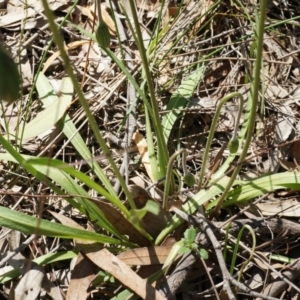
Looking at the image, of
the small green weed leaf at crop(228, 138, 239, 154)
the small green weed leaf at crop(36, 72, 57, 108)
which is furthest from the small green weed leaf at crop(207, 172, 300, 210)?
the small green weed leaf at crop(36, 72, 57, 108)

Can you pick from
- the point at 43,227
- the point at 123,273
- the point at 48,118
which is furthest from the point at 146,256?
the point at 48,118

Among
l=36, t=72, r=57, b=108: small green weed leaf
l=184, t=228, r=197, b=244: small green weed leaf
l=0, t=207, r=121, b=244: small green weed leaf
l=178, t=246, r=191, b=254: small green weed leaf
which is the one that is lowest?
l=178, t=246, r=191, b=254: small green weed leaf

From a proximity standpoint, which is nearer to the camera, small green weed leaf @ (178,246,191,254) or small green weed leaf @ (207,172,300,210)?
small green weed leaf @ (178,246,191,254)

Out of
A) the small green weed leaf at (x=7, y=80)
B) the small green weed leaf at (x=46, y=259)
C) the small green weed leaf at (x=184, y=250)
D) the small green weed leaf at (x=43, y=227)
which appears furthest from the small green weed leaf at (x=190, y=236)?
the small green weed leaf at (x=7, y=80)

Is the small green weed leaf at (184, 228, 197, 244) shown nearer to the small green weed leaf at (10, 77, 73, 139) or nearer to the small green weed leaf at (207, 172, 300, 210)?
the small green weed leaf at (207, 172, 300, 210)

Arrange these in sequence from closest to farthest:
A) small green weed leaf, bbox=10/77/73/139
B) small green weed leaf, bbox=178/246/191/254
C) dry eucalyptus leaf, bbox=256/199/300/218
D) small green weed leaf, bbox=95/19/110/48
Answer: small green weed leaf, bbox=95/19/110/48
small green weed leaf, bbox=178/246/191/254
dry eucalyptus leaf, bbox=256/199/300/218
small green weed leaf, bbox=10/77/73/139

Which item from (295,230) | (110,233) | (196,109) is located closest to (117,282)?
(110,233)

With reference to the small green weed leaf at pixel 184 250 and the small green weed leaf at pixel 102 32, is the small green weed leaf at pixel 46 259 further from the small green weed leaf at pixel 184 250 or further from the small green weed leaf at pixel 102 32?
the small green weed leaf at pixel 102 32
